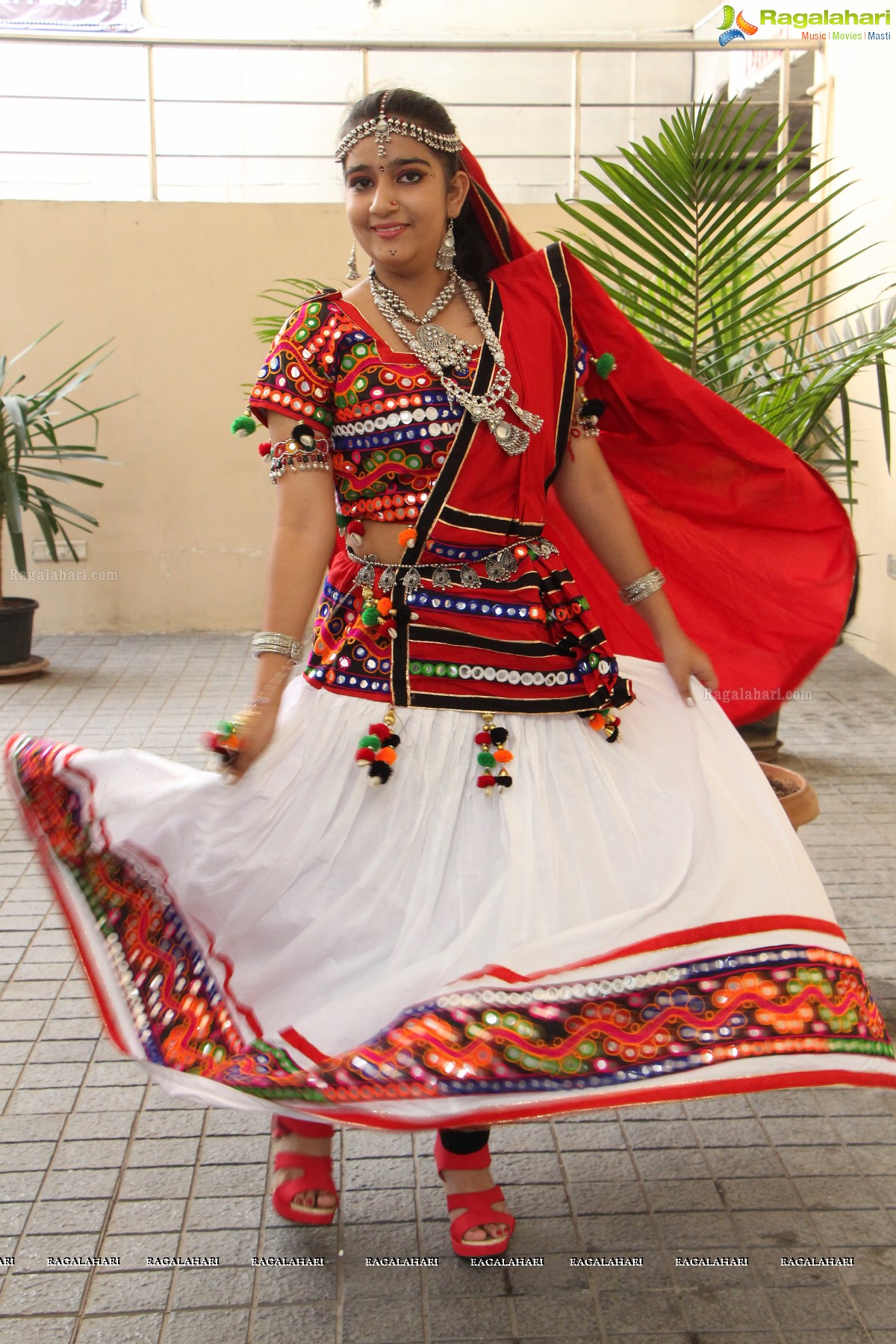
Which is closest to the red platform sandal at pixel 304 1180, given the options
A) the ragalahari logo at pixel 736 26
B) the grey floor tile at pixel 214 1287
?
the grey floor tile at pixel 214 1287

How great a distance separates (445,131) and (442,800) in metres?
0.97

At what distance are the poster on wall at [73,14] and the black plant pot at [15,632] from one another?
414 centimetres

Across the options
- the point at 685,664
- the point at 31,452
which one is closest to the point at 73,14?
the point at 31,452

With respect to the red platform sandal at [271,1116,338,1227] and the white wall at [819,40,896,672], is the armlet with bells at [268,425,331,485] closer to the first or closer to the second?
the red platform sandal at [271,1116,338,1227]

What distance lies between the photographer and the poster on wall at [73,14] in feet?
25.9

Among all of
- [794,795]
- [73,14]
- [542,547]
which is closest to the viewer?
[542,547]

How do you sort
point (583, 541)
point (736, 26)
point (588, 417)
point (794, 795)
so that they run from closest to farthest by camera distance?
point (588, 417), point (583, 541), point (794, 795), point (736, 26)

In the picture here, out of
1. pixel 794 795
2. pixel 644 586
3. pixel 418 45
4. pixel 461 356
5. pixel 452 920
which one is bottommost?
pixel 794 795

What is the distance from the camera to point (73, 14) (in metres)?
8.13

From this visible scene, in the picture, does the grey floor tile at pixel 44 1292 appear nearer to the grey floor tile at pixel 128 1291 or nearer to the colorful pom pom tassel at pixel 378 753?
the grey floor tile at pixel 128 1291

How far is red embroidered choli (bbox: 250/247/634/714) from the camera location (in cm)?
179

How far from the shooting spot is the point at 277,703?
5.85 ft

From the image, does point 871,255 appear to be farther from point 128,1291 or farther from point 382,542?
point 128,1291

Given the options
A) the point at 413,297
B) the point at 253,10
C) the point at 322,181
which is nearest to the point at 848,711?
the point at 413,297
